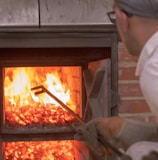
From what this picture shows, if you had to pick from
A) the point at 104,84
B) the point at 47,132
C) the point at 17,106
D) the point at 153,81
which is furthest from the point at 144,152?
the point at 17,106

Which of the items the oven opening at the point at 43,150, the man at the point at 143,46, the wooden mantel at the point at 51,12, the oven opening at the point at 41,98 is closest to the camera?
the man at the point at 143,46

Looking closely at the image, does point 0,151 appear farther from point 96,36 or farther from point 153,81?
point 153,81

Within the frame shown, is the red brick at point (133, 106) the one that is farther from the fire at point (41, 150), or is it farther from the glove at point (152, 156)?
the glove at point (152, 156)

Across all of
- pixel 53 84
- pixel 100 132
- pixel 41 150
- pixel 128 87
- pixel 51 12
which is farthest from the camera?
pixel 41 150

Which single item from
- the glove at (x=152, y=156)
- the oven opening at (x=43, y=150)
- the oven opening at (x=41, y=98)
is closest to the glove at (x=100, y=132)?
the glove at (x=152, y=156)

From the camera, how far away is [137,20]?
1.33 m

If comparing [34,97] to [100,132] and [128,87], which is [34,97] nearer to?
[128,87]

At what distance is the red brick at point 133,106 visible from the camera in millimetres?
2107

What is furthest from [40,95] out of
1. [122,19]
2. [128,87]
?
[122,19]

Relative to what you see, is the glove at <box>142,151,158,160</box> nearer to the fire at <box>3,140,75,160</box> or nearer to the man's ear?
the man's ear

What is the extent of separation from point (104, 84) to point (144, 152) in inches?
31.4

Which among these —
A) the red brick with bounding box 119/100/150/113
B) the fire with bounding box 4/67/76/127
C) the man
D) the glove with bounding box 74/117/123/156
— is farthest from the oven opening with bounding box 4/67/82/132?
the man

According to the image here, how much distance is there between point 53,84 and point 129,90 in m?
0.44

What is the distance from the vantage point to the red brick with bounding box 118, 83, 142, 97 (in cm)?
209
